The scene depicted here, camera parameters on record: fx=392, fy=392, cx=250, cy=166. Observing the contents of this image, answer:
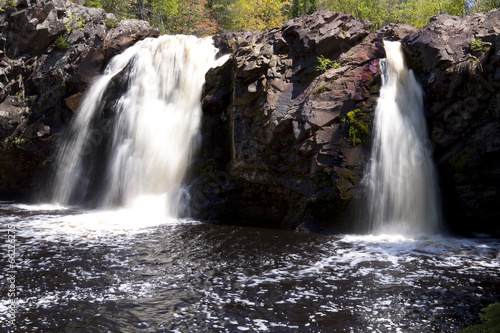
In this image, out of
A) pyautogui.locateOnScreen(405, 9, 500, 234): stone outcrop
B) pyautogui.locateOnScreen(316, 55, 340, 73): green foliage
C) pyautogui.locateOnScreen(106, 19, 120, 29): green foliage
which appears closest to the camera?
pyautogui.locateOnScreen(405, 9, 500, 234): stone outcrop

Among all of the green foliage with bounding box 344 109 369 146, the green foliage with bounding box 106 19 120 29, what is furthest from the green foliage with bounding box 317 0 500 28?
the green foliage with bounding box 106 19 120 29

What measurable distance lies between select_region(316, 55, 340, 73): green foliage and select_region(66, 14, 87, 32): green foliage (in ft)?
33.2

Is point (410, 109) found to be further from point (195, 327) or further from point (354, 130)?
point (195, 327)

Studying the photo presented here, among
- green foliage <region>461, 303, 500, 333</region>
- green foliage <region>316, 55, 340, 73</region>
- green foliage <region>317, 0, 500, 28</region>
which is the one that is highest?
green foliage <region>317, 0, 500, 28</region>

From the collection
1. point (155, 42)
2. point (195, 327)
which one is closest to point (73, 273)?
point (195, 327)

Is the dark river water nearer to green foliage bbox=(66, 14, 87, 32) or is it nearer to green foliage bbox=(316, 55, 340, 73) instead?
green foliage bbox=(316, 55, 340, 73)

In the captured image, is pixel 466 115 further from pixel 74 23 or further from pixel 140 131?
pixel 74 23

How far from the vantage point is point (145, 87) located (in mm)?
13156

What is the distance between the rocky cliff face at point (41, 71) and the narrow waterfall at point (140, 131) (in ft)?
3.11

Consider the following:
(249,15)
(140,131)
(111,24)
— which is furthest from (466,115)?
(249,15)

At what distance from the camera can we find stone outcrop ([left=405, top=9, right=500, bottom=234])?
29.6 feet

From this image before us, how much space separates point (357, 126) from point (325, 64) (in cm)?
210

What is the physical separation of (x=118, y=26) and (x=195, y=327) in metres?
14.6

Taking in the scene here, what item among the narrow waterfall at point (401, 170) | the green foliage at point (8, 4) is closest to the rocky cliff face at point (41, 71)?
the green foliage at point (8, 4)
